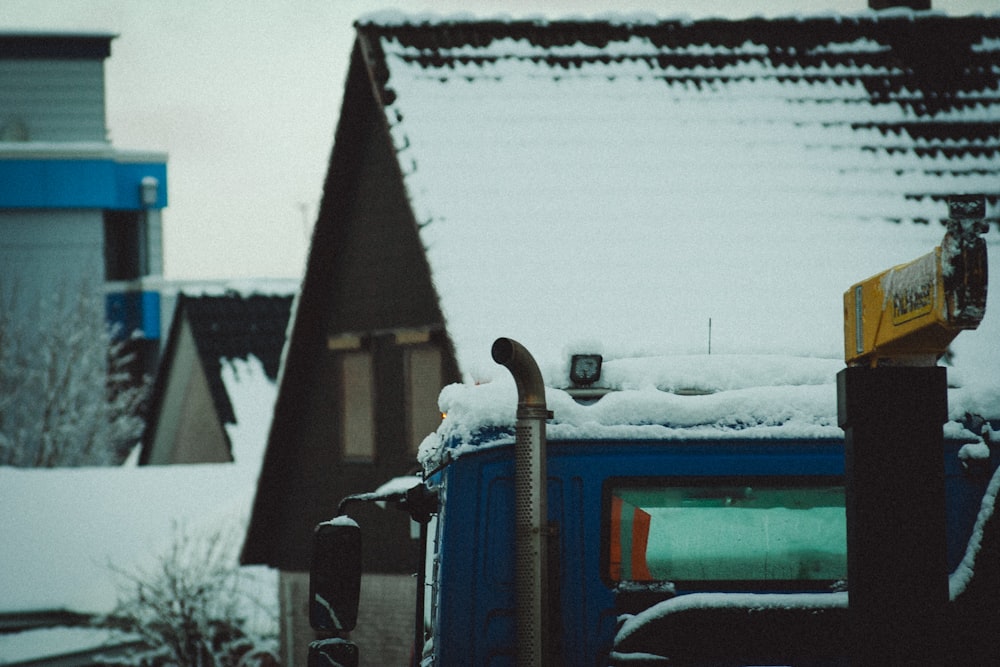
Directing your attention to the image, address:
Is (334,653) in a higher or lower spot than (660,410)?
lower

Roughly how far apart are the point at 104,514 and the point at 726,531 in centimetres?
2533

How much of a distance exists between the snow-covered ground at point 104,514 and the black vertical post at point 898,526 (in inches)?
856

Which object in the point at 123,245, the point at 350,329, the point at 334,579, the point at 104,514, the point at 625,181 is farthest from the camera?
the point at 123,245

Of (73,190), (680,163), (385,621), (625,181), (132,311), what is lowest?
(385,621)

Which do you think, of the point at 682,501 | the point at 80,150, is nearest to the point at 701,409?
the point at 682,501

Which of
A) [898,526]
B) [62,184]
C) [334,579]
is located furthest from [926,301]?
[62,184]

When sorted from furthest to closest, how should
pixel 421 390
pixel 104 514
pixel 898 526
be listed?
pixel 104 514 → pixel 421 390 → pixel 898 526

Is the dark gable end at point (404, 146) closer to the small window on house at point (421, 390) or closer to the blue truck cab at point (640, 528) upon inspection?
the small window on house at point (421, 390)

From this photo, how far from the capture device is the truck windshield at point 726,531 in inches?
183

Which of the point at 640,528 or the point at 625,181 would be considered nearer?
the point at 640,528

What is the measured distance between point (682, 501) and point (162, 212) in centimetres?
5346

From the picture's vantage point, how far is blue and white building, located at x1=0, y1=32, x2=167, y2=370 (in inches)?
2045

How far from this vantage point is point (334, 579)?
481 cm

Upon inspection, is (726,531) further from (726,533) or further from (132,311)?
(132,311)
